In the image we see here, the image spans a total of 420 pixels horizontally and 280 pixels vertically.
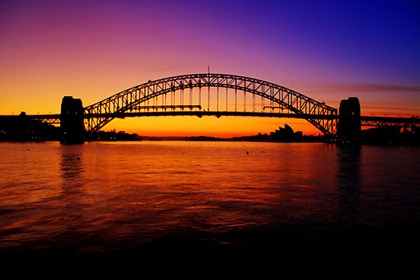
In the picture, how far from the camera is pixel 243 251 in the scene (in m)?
6.90

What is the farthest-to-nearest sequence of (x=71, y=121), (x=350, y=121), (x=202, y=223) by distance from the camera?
(x=71, y=121) < (x=350, y=121) < (x=202, y=223)

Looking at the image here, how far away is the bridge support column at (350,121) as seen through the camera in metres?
95.5

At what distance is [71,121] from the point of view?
9819 cm

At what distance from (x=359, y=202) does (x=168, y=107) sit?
247 ft

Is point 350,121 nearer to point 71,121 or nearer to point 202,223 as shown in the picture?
point 71,121

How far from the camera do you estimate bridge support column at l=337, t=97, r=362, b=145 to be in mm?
95500

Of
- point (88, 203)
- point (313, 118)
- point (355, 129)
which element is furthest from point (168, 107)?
point (88, 203)

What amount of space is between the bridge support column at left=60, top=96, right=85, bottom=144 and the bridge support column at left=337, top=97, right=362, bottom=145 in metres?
65.5

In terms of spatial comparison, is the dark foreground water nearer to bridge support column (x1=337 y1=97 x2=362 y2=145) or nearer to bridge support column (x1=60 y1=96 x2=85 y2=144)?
bridge support column (x1=337 y1=97 x2=362 y2=145)

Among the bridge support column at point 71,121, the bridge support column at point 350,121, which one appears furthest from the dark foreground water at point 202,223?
the bridge support column at point 71,121

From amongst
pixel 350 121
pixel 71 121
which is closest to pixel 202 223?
pixel 350 121

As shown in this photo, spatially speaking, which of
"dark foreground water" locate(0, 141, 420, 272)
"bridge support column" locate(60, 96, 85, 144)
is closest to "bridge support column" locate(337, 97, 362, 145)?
"bridge support column" locate(60, 96, 85, 144)

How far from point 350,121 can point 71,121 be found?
6925 centimetres

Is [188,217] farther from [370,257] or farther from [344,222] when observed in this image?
[370,257]
